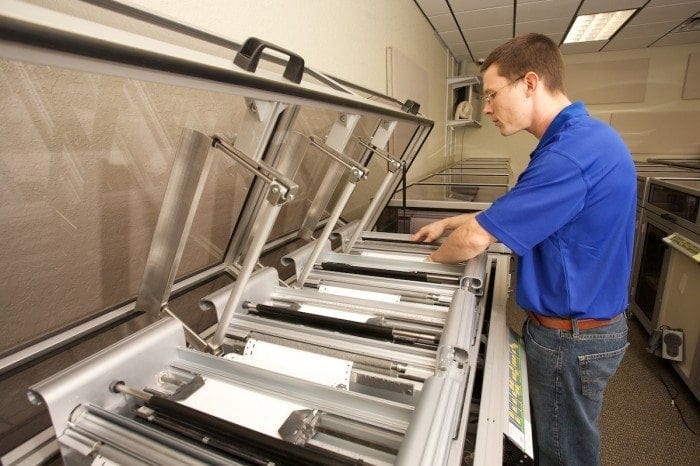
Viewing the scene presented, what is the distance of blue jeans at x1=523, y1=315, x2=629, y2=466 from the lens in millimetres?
1390

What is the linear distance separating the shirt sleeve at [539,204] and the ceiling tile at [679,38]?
20.4ft

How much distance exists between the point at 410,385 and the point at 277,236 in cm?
Result: 101

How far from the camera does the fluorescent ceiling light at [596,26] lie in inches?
175

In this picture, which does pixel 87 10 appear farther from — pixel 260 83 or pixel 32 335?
pixel 32 335

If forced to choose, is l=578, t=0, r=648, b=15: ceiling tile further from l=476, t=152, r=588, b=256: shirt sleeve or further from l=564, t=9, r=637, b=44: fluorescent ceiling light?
l=476, t=152, r=588, b=256: shirt sleeve

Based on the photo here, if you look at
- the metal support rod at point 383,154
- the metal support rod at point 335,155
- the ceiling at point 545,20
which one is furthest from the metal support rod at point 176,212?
the ceiling at point 545,20

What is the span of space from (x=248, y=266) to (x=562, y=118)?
3.90ft

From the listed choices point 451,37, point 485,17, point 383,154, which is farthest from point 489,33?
point 383,154

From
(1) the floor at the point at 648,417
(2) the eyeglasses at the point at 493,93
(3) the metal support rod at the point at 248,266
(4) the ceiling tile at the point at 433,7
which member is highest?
(4) the ceiling tile at the point at 433,7

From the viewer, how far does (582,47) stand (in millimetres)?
6109

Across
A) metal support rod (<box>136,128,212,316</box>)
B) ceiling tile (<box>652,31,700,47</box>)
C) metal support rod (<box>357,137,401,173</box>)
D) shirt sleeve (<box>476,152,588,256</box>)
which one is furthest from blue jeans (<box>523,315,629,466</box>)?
ceiling tile (<box>652,31,700,47</box>)

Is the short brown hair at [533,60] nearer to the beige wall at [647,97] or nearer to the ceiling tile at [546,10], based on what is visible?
the ceiling tile at [546,10]

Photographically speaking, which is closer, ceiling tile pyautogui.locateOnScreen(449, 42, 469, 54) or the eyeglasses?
the eyeglasses

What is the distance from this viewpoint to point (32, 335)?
0.81 meters
